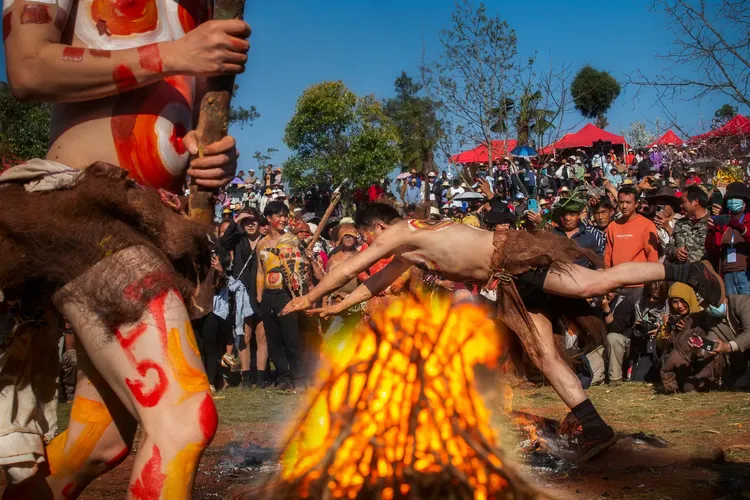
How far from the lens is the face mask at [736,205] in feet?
31.7

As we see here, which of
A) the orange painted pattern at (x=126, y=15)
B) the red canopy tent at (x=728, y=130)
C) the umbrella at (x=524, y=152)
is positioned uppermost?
the umbrella at (x=524, y=152)

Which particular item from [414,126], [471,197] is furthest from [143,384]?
[414,126]

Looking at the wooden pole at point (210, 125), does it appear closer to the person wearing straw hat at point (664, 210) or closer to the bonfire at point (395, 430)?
the bonfire at point (395, 430)

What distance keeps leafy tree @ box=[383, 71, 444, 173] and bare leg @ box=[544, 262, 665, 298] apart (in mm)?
12998

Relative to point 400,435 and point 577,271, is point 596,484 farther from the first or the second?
point 577,271

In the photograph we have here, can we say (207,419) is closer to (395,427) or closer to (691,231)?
(395,427)

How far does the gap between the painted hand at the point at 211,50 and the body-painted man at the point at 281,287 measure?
781cm

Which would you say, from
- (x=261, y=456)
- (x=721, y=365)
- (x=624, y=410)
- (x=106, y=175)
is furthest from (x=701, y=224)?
(x=106, y=175)

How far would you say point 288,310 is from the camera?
6.61 m

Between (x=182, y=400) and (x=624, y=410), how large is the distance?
6882 millimetres

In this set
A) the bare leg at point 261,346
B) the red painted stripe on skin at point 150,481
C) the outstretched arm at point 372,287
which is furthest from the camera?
the bare leg at point 261,346

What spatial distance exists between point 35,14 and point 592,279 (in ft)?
16.7

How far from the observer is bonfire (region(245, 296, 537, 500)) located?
4254mm

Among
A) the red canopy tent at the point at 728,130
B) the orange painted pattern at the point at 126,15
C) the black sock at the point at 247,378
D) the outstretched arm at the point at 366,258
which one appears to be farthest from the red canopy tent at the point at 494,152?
the orange painted pattern at the point at 126,15
